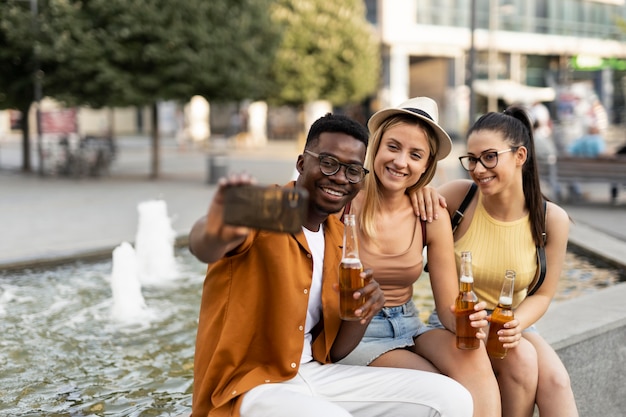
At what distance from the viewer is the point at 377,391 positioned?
280cm

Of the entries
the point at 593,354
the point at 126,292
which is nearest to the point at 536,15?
the point at 126,292

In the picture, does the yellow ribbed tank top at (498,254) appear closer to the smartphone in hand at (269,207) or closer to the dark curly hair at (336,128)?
the dark curly hair at (336,128)

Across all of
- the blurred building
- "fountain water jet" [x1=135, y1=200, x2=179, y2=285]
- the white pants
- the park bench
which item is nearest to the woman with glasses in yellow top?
the white pants

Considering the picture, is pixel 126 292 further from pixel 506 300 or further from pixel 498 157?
pixel 506 300

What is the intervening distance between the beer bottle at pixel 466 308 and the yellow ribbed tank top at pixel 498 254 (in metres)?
0.60

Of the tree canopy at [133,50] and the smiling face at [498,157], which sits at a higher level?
the tree canopy at [133,50]

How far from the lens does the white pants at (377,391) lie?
2689 millimetres

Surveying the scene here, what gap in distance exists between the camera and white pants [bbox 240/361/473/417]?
8.82 feet

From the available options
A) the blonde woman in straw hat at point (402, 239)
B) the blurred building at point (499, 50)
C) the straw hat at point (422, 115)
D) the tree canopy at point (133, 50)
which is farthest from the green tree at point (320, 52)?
the blonde woman in straw hat at point (402, 239)

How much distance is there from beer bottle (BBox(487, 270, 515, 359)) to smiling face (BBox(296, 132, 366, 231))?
0.83 meters

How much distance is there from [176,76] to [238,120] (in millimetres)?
22919

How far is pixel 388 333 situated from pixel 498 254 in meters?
0.75

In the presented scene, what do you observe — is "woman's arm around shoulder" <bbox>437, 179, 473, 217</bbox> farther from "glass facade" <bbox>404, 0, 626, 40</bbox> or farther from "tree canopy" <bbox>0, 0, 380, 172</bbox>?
"glass facade" <bbox>404, 0, 626, 40</bbox>

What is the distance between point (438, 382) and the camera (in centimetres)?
274
